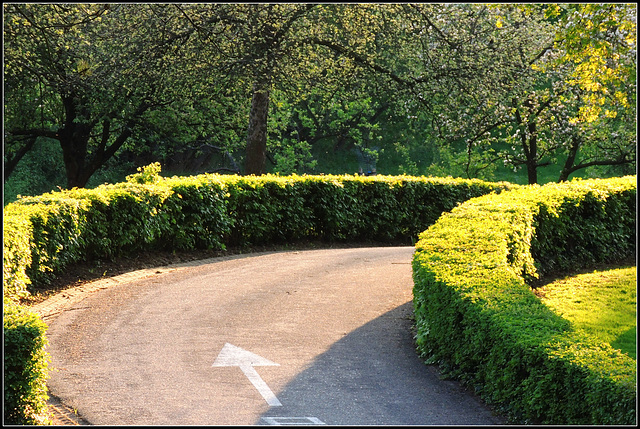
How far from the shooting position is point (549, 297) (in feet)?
38.3

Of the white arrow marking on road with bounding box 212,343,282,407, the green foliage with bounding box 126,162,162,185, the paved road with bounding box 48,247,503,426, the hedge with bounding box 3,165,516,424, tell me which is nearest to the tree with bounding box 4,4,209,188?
the green foliage with bounding box 126,162,162,185

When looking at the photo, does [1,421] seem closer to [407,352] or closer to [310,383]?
[310,383]

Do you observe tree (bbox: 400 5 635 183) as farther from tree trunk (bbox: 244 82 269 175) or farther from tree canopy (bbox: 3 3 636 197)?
tree trunk (bbox: 244 82 269 175)

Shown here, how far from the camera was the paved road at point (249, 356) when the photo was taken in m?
6.77

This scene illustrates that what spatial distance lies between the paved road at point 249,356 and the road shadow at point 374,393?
0.6 inches

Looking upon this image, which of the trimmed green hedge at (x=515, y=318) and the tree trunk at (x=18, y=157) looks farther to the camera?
the tree trunk at (x=18, y=157)

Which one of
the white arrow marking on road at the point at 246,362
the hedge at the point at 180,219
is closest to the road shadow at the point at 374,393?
the white arrow marking on road at the point at 246,362

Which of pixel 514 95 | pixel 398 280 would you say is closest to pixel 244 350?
pixel 398 280

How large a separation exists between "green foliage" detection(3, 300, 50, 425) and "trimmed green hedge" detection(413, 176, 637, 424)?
4354mm

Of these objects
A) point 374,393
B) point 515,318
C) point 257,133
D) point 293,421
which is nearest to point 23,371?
point 293,421

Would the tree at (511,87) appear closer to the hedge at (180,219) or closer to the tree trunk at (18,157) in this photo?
the hedge at (180,219)

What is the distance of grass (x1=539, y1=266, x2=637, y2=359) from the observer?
967cm

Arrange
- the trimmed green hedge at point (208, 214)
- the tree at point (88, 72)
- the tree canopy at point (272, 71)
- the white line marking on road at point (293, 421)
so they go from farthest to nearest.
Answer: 1. the tree at point (88, 72)
2. the tree canopy at point (272, 71)
3. the trimmed green hedge at point (208, 214)
4. the white line marking on road at point (293, 421)

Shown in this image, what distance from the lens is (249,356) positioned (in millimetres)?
8406
